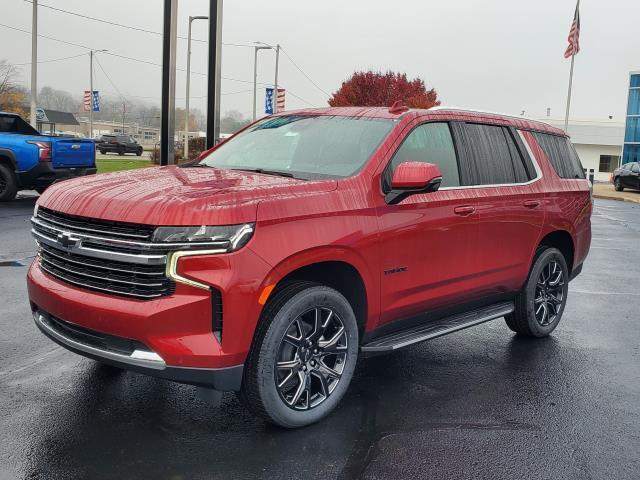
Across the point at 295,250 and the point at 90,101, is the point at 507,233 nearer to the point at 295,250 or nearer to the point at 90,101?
the point at 295,250

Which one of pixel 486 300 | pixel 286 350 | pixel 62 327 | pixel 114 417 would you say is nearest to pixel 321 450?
pixel 286 350

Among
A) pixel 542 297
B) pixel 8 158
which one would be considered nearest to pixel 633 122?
pixel 8 158

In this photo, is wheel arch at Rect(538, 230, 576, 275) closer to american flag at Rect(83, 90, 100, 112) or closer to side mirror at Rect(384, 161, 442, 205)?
side mirror at Rect(384, 161, 442, 205)

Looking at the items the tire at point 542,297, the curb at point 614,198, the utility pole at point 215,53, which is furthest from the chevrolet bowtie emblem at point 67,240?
the curb at point 614,198

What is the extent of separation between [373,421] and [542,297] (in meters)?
2.65

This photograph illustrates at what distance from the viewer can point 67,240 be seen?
377 cm

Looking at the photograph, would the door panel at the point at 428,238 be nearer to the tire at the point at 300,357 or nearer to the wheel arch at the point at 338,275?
the wheel arch at the point at 338,275

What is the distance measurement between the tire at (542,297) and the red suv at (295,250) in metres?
0.16

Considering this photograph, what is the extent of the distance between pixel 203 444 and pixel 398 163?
2.15 meters

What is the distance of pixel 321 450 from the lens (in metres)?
3.77

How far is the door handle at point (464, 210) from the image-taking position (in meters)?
4.91

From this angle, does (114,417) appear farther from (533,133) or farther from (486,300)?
(533,133)

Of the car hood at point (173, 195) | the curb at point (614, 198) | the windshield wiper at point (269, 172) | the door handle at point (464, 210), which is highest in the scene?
the windshield wiper at point (269, 172)

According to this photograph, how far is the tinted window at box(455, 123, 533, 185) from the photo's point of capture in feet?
17.3
